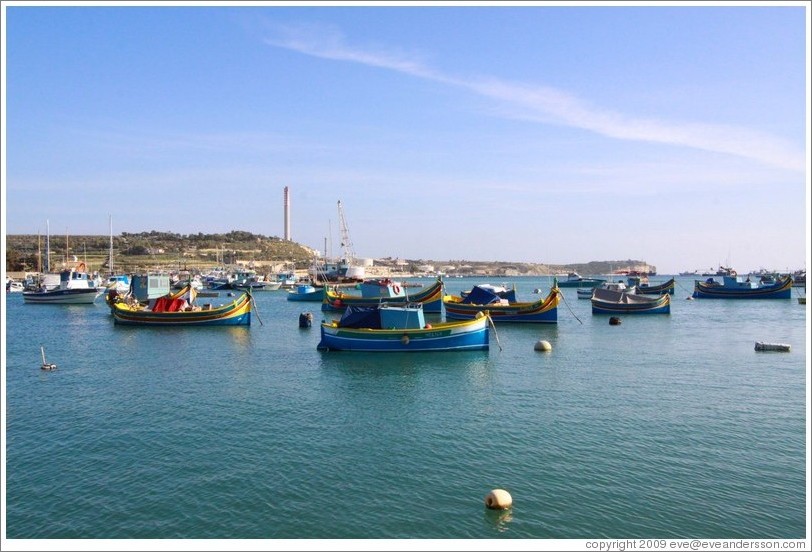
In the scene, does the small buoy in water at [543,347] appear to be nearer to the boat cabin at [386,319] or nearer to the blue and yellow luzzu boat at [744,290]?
the boat cabin at [386,319]

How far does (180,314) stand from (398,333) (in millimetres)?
23625

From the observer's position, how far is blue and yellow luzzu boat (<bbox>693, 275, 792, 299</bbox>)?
8969cm

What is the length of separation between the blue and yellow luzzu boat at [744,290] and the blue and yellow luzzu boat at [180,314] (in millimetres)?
69229

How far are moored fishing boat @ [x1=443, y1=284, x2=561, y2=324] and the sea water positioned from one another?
16712mm

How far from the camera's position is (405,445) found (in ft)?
62.8

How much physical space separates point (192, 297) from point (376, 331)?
29.3 metres

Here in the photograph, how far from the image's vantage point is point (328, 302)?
251 ft

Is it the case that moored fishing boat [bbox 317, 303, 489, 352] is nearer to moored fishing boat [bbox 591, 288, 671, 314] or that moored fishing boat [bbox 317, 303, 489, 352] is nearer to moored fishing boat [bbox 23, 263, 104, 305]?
moored fishing boat [bbox 591, 288, 671, 314]

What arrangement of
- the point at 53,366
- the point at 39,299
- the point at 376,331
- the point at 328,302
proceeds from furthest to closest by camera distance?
the point at 39,299, the point at 328,302, the point at 376,331, the point at 53,366

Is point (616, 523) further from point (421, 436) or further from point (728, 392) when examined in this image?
point (728, 392)

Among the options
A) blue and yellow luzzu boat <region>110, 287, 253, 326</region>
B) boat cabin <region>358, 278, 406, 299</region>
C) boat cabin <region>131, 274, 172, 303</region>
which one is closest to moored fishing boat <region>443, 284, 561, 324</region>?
boat cabin <region>358, 278, 406, 299</region>

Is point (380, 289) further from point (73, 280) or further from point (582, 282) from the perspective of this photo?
point (582, 282)

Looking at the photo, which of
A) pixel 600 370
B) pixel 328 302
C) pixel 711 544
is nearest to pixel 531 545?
pixel 711 544

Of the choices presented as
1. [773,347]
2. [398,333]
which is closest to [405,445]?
[398,333]
